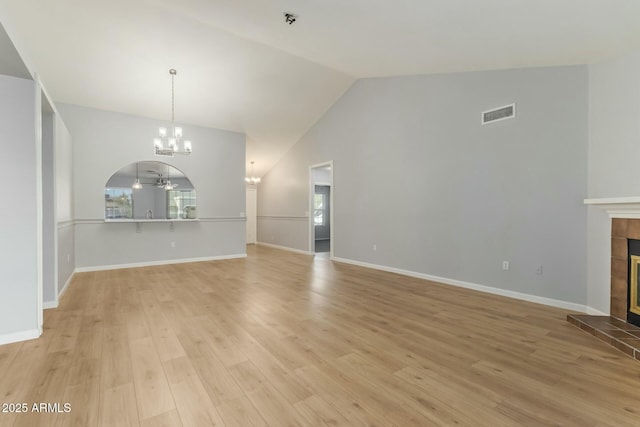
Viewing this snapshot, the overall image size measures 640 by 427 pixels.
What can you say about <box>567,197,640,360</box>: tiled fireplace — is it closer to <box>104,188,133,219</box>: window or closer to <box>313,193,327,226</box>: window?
<box>104,188,133,219</box>: window

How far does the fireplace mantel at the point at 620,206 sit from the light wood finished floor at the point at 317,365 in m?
1.16

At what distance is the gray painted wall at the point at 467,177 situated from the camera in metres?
3.30

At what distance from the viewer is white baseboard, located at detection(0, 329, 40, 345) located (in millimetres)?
2400

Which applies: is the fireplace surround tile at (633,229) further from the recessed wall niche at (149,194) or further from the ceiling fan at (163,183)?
the ceiling fan at (163,183)

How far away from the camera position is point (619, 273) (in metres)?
2.79

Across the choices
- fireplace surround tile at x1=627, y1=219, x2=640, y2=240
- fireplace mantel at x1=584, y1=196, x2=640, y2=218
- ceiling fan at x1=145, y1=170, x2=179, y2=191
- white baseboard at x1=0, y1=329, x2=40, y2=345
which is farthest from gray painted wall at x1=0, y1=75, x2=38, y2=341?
fireplace surround tile at x1=627, y1=219, x2=640, y2=240

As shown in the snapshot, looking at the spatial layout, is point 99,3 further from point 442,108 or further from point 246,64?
point 442,108

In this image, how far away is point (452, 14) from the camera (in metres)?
2.67

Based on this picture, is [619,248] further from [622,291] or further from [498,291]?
[498,291]

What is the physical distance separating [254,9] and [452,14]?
6.86ft

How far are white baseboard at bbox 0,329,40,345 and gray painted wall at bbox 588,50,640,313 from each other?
542 centimetres

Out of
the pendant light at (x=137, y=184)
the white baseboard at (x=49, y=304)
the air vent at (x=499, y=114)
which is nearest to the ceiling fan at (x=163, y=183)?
the pendant light at (x=137, y=184)

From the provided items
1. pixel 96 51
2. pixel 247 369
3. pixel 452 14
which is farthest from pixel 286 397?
pixel 96 51

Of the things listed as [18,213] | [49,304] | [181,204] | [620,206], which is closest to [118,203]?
[181,204]
